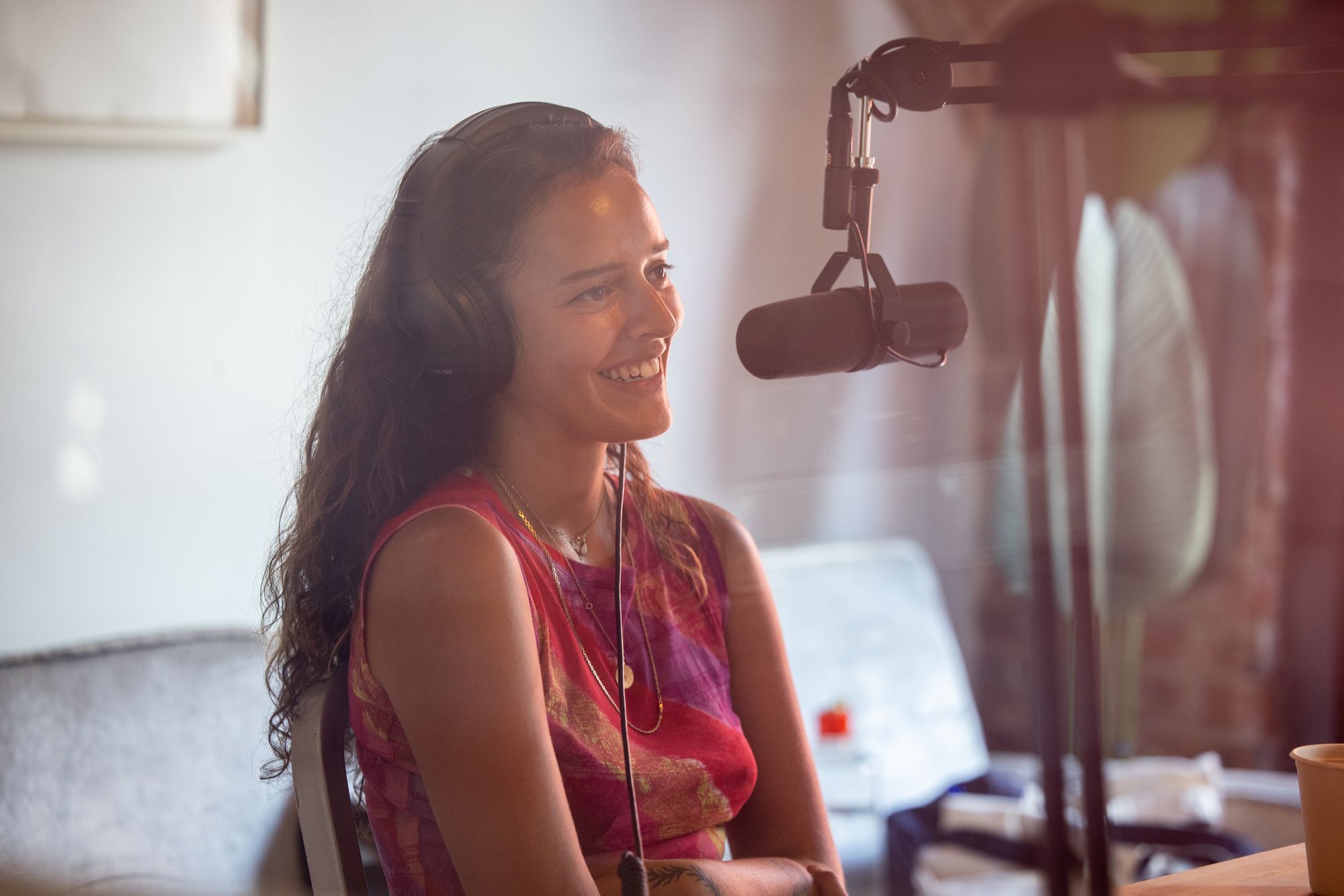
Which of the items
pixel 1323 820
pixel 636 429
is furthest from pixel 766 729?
pixel 1323 820

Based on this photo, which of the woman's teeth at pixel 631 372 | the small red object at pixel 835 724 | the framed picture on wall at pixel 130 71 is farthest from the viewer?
the small red object at pixel 835 724

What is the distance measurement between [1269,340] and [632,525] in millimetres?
1690

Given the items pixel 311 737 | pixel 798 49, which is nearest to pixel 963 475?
pixel 798 49

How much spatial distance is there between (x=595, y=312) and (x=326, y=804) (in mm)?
334

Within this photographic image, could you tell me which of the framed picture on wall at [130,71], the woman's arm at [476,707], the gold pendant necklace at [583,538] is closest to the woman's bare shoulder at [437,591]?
the woman's arm at [476,707]

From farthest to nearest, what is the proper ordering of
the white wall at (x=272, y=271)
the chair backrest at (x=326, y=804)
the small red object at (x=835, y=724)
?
the small red object at (x=835, y=724), the white wall at (x=272, y=271), the chair backrest at (x=326, y=804)

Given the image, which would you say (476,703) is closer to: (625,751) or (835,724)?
(625,751)

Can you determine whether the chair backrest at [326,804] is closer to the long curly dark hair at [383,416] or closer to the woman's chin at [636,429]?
the long curly dark hair at [383,416]

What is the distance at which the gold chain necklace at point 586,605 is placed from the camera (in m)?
0.78

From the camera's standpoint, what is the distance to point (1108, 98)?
0.64 metres

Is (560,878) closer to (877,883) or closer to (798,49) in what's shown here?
(798,49)

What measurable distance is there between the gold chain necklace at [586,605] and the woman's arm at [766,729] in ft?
0.32

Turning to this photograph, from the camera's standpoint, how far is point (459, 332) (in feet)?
2.40

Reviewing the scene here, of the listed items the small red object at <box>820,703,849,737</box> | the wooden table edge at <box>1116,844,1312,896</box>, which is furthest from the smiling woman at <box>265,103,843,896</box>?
the small red object at <box>820,703,849,737</box>
